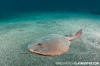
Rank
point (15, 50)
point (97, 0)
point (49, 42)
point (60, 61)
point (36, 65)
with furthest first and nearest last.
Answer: point (97, 0) → point (15, 50) → point (49, 42) → point (60, 61) → point (36, 65)

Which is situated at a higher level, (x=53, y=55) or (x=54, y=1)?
(x=54, y=1)

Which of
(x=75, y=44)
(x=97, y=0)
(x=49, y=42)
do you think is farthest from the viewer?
(x=97, y=0)

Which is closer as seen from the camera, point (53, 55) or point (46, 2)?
point (53, 55)

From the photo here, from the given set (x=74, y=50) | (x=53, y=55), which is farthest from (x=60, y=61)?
(x=74, y=50)

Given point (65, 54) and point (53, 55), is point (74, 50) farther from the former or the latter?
point (53, 55)

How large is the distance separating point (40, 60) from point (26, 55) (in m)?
0.50

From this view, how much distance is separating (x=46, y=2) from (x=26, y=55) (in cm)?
3614

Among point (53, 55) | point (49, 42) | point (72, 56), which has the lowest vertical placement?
point (72, 56)

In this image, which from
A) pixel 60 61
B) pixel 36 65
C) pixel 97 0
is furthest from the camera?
pixel 97 0

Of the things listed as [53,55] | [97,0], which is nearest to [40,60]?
[53,55]

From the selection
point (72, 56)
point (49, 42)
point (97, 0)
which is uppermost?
point (97, 0)

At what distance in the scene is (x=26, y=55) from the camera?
9.47 ft

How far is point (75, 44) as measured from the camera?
3730 millimetres

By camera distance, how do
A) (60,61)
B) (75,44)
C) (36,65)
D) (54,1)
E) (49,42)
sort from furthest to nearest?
1. (54,1)
2. (75,44)
3. (49,42)
4. (60,61)
5. (36,65)
